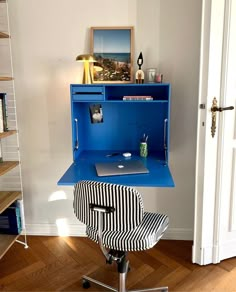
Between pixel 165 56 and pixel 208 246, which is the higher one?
pixel 165 56

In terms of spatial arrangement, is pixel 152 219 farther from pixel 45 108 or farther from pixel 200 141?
pixel 45 108

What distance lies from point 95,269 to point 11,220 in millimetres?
794

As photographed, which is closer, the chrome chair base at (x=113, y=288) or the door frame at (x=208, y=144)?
the chrome chair base at (x=113, y=288)

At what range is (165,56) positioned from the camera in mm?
2236

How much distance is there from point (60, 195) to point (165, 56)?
4.80ft

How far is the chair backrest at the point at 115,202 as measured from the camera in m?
1.36

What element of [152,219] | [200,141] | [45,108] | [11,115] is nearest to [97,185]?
[152,219]

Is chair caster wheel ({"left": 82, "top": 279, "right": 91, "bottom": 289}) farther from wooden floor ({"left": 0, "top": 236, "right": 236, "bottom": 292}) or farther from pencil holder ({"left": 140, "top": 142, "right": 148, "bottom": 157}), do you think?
pencil holder ({"left": 140, "top": 142, "right": 148, "bottom": 157})

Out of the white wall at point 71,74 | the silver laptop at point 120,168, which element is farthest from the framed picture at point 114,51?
the silver laptop at point 120,168

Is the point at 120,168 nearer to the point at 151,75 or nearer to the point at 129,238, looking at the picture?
the point at 129,238

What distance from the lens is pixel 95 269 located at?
6.97 ft

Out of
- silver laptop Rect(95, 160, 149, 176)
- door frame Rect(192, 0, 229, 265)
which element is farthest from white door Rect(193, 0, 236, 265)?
silver laptop Rect(95, 160, 149, 176)

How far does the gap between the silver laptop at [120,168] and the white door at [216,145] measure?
0.47 metres

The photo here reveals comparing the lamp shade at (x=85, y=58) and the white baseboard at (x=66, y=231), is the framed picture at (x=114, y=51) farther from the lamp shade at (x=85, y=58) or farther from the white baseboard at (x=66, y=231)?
the white baseboard at (x=66, y=231)
